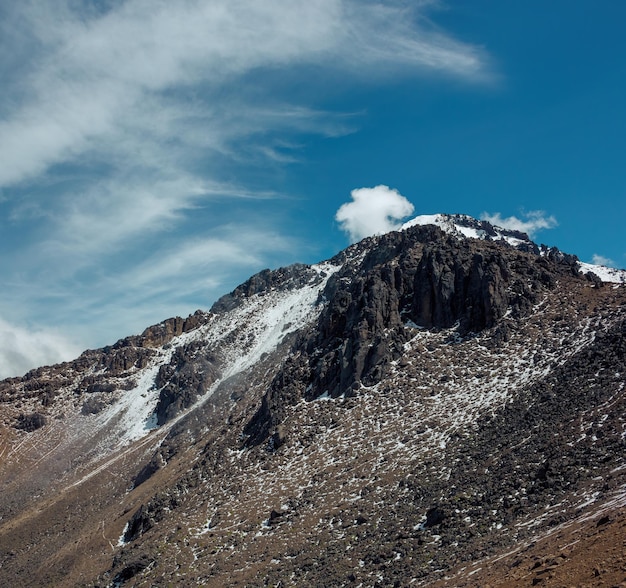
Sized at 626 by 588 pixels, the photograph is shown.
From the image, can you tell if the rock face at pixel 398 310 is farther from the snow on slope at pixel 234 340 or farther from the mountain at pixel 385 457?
the snow on slope at pixel 234 340

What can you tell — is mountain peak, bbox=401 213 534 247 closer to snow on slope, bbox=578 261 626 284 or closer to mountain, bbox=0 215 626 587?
snow on slope, bbox=578 261 626 284

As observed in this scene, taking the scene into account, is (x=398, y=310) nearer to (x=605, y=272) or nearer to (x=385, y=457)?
(x=385, y=457)

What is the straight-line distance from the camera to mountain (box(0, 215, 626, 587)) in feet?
110

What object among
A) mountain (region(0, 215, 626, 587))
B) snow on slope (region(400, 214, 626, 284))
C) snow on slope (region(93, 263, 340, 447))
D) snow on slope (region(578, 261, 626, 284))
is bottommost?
mountain (region(0, 215, 626, 587))

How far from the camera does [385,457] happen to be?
53.3 m

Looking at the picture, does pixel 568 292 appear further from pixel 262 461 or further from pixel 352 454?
pixel 262 461

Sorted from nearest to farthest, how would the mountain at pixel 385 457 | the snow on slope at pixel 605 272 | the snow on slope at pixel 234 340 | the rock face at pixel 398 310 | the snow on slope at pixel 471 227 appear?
the mountain at pixel 385 457 < the rock face at pixel 398 310 < the snow on slope at pixel 234 340 < the snow on slope at pixel 605 272 < the snow on slope at pixel 471 227

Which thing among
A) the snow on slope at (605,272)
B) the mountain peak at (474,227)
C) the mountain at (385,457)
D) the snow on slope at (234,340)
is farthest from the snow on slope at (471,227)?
the mountain at (385,457)

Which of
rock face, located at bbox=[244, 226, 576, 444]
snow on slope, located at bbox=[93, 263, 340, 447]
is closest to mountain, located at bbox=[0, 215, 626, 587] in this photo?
rock face, located at bbox=[244, 226, 576, 444]

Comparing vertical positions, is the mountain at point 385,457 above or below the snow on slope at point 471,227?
below

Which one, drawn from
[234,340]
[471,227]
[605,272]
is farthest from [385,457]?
[471,227]

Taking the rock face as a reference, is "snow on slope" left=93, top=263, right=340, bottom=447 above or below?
above

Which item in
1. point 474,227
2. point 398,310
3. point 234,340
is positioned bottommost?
point 398,310

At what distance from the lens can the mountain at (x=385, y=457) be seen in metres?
33.4
